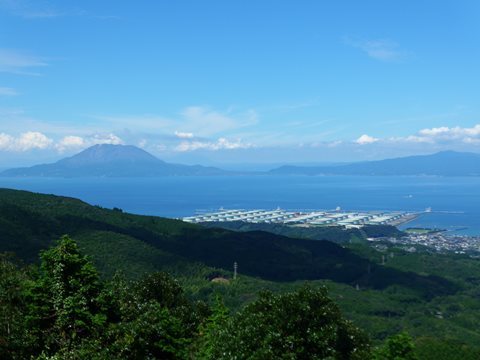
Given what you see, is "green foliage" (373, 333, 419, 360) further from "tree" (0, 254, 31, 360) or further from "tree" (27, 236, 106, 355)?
"tree" (0, 254, 31, 360)

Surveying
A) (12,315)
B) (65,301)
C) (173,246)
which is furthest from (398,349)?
(173,246)

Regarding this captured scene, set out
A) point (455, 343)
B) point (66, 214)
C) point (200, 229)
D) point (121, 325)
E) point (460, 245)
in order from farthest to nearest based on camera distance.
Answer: point (460, 245) < point (200, 229) < point (66, 214) < point (455, 343) < point (121, 325)

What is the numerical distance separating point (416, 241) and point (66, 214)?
405ft

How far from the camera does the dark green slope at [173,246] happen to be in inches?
3787

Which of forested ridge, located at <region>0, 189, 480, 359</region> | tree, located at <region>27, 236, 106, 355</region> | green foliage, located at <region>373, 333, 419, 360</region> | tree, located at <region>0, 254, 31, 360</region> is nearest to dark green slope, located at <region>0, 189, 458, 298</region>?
forested ridge, located at <region>0, 189, 480, 359</region>

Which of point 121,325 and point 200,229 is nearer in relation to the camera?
point 121,325

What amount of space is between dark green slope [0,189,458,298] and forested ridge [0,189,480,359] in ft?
1.32

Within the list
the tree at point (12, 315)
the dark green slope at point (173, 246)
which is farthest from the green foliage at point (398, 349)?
the dark green slope at point (173, 246)

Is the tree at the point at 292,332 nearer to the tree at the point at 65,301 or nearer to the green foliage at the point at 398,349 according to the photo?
the green foliage at the point at 398,349

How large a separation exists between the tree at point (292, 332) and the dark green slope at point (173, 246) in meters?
68.0

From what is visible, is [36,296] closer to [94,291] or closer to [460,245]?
[94,291]

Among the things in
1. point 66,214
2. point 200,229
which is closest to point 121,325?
point 66,214

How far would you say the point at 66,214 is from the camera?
4648 inches

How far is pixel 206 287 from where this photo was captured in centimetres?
9269
